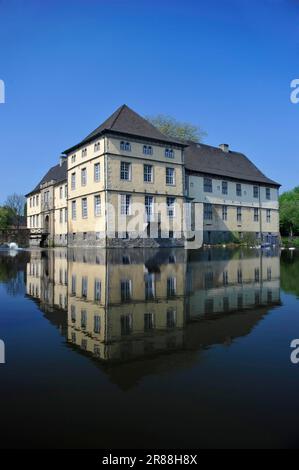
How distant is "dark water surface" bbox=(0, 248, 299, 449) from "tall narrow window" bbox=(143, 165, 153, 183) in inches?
1275

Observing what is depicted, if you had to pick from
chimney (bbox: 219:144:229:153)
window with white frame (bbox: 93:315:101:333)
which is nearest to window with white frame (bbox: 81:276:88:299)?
window with white frame (bbox: 93:315:101:333)

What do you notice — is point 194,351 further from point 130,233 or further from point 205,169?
point 205,169

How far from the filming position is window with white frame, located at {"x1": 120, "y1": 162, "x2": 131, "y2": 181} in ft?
123

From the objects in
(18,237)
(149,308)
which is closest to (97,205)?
(18,237)

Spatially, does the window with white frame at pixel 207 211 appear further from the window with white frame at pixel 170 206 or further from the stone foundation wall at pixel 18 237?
the stone foundation wall at pixel 18 237

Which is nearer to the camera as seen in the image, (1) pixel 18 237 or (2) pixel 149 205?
(2) pixel 149 205

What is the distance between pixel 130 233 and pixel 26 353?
32.9 metres

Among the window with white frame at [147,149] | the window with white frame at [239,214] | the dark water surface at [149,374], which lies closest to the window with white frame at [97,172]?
the window with white frame at [147,149]

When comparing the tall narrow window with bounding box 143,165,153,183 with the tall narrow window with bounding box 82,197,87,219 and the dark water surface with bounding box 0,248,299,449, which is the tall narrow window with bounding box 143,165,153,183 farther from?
the dark water surface with bounding box 0,248,299,449

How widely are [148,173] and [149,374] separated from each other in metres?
36.9

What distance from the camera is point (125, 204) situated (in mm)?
37562

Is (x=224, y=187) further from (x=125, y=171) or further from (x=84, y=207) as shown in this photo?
(x=84, y=207)
